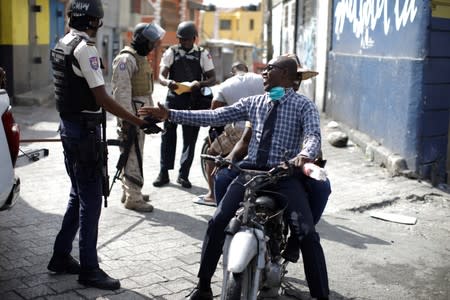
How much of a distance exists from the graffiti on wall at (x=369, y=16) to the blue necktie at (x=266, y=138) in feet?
14.5

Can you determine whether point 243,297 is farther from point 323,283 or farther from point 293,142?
point 293,142

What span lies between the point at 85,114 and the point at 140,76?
6.55 ft

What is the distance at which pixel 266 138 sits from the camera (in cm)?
398

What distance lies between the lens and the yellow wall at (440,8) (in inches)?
290

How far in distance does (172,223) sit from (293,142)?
7.31 feet

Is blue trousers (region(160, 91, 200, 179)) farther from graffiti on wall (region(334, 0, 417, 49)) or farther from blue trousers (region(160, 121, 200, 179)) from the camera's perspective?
graffiti on wall (region(334, 0, 417, 49))

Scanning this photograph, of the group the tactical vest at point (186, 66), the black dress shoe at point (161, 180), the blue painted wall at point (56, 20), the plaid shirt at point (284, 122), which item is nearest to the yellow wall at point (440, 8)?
the tactical vest at point (186, 66)

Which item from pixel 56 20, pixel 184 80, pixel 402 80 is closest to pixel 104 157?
pixel 184 80

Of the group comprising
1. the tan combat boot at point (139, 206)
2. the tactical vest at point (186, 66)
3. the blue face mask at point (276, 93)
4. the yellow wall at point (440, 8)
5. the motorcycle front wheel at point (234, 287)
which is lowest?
the tan combat boot at point (139, 206)

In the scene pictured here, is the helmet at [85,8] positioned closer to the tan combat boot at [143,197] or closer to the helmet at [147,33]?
the helmet at [147,33]

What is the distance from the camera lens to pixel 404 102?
7887 millimetres

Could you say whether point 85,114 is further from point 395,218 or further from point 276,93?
point 395,218

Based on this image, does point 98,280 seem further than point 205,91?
No

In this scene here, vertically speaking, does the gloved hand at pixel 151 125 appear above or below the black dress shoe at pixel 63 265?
above
